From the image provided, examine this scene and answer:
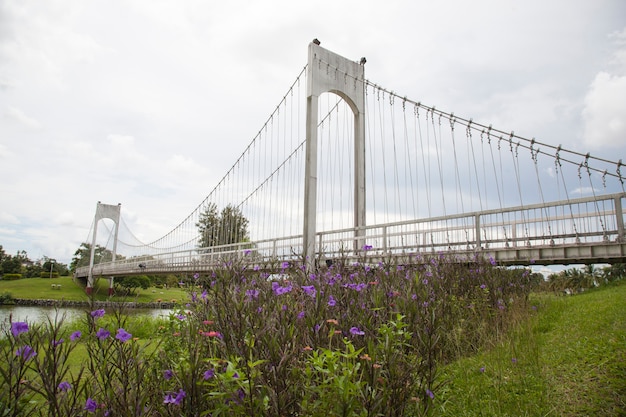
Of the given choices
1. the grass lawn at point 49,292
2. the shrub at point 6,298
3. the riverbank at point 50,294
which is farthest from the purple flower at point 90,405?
the shrub at point 6,298

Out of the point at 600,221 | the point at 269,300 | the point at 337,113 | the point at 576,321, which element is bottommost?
the point at 576,321

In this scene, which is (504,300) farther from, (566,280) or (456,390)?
(566,280)

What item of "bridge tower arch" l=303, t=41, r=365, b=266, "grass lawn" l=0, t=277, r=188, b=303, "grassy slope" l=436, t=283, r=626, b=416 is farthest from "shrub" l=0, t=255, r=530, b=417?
"grass lawn" l=0, t=277, r=188, b=303

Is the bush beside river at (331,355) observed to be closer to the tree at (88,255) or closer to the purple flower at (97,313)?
the purple flower at (97,313)

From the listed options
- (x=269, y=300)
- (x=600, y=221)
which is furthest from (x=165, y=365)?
(x=600, y=221)

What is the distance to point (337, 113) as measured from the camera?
1546 cm

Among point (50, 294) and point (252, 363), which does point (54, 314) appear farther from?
point (252, 363)

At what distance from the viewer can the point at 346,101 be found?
36.5ft

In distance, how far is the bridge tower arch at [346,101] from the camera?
30.2 ft

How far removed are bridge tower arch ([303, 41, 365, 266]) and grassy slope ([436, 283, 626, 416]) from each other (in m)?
5.31

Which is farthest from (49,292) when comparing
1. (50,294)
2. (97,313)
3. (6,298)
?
(97,313)

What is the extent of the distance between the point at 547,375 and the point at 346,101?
30.1 feet

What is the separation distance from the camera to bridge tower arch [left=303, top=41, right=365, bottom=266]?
9195 mm

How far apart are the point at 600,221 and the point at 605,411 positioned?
3971 mm
